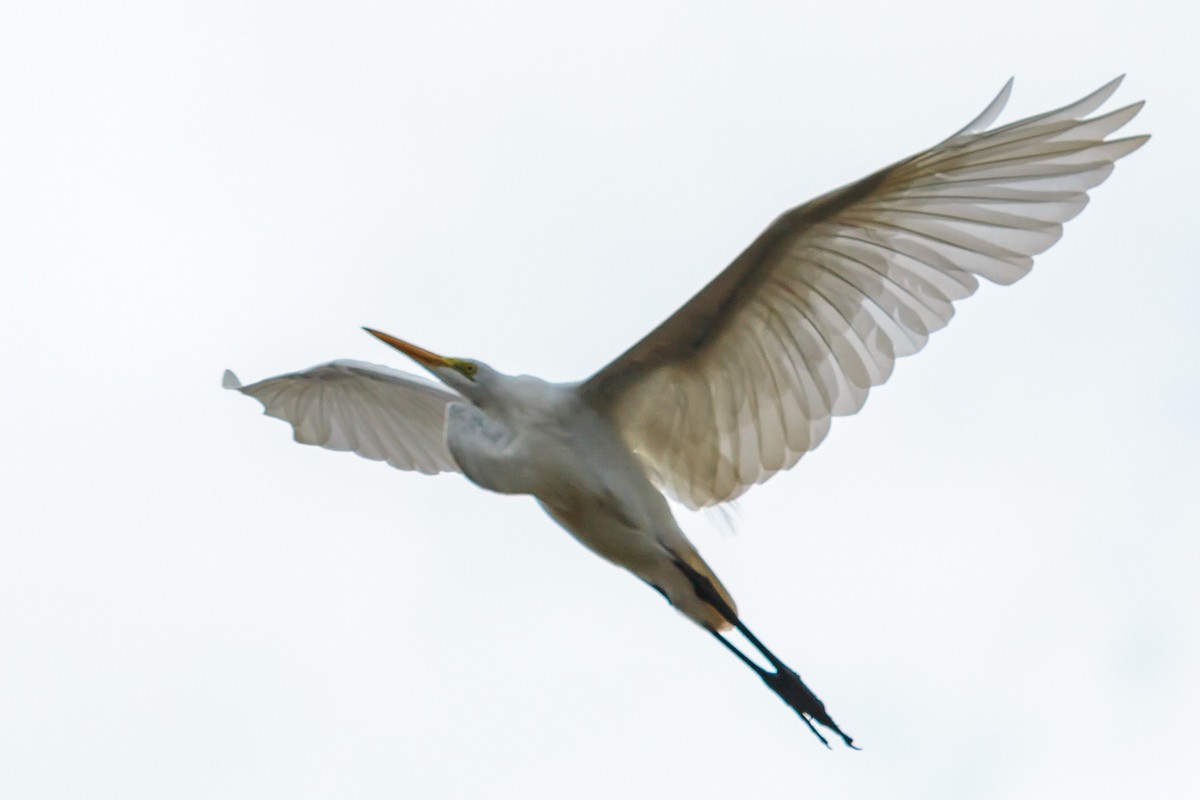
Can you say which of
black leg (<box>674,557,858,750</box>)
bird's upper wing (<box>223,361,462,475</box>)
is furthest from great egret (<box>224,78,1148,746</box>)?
bird's upper wing (<box>223,361,462,475</box>)

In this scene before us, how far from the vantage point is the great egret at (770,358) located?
6188 millimetres

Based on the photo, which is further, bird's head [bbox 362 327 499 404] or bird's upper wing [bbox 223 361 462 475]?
bird's upper wing [bbox 223 361 462 475]

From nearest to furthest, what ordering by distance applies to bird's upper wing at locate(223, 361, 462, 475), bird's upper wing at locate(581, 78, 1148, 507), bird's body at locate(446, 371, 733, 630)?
bird's upper wing at locate(581, 78, 1148, 507), bird's body at locate(446, 371, 733, 630), bird's upper wing at locate(223, 361, 462, 475)

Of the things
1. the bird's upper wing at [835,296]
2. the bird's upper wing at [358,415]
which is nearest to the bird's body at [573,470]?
the bird's upper wing at [835,296]

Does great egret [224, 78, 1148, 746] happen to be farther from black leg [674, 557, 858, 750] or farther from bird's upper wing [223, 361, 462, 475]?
bird's upper wing [223, 361, 462, 475]

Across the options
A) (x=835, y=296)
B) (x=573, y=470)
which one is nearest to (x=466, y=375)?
(x=573, y=470)

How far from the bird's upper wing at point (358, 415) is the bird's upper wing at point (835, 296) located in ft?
5.77

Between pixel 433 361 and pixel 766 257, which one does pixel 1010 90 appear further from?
pixel 433 361

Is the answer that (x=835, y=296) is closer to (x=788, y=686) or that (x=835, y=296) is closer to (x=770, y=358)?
(x=770, y=358)

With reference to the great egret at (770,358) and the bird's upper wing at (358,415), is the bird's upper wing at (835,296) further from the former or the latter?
the bird's upper wing at (358,415)

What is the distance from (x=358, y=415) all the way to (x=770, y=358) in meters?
2.88

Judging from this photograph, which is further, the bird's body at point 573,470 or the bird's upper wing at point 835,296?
the bird's body at point 573,470

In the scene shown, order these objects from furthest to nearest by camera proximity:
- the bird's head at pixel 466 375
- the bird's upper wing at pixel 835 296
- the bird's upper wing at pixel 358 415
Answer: the bird's upper wing at pixel 358 415 < the bird's head at pixel 466 375 < the bird's upper wing at pixel 835 296

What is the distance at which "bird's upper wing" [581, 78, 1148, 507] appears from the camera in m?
6.12
